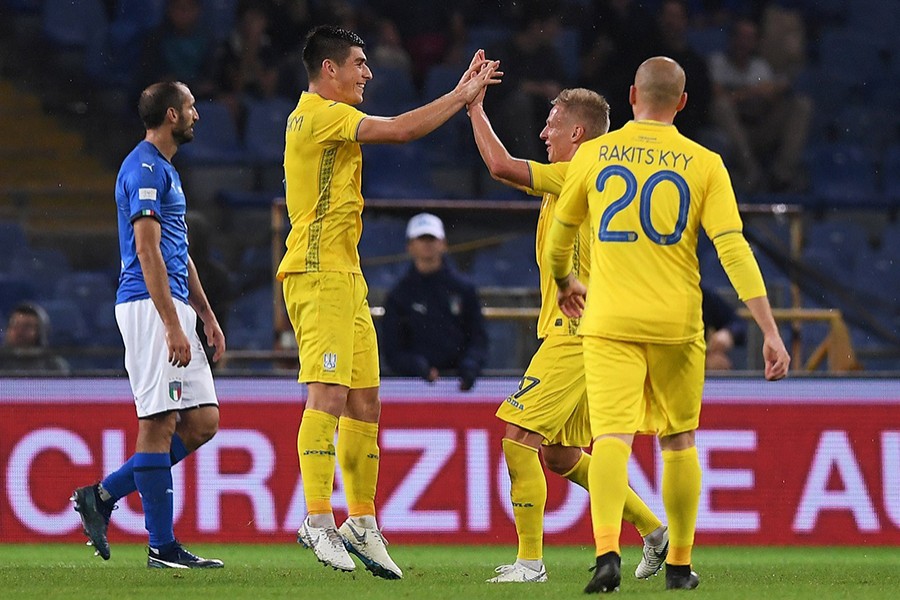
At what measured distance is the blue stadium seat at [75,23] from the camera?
45.4 feet

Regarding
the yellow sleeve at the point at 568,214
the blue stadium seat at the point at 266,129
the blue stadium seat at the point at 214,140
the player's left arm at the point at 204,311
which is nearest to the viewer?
the yellow sleeve at the point at 568,214

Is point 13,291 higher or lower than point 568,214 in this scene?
lower

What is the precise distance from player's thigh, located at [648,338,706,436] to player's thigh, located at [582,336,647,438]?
0.09 metres

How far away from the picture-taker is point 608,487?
17.1ft

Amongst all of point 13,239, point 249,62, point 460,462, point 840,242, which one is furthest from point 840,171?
point 13,239

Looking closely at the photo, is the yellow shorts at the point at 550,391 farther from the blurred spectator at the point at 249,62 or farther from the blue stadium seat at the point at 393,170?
the blurred spectator at the point at 249,62

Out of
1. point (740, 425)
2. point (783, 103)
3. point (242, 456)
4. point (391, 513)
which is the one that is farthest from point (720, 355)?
point (783, 103)

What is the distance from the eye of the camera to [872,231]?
1316cm

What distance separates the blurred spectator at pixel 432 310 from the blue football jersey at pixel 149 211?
257cm

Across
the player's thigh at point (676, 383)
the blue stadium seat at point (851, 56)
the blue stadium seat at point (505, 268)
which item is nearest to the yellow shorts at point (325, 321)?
the player's thigh at point (676, 383)

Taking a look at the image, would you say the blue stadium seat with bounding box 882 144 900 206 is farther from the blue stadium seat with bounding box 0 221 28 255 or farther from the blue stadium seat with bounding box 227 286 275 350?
the blue stadium seat with bounding box 0 221 28 255

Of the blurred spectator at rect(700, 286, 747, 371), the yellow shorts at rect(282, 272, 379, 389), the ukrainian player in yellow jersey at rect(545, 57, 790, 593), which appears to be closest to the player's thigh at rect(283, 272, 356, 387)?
the yellow shorts at rect(282, 272, 379, 389)

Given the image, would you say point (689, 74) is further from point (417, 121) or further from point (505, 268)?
point (417, 121)

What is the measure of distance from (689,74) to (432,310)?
525 cm
